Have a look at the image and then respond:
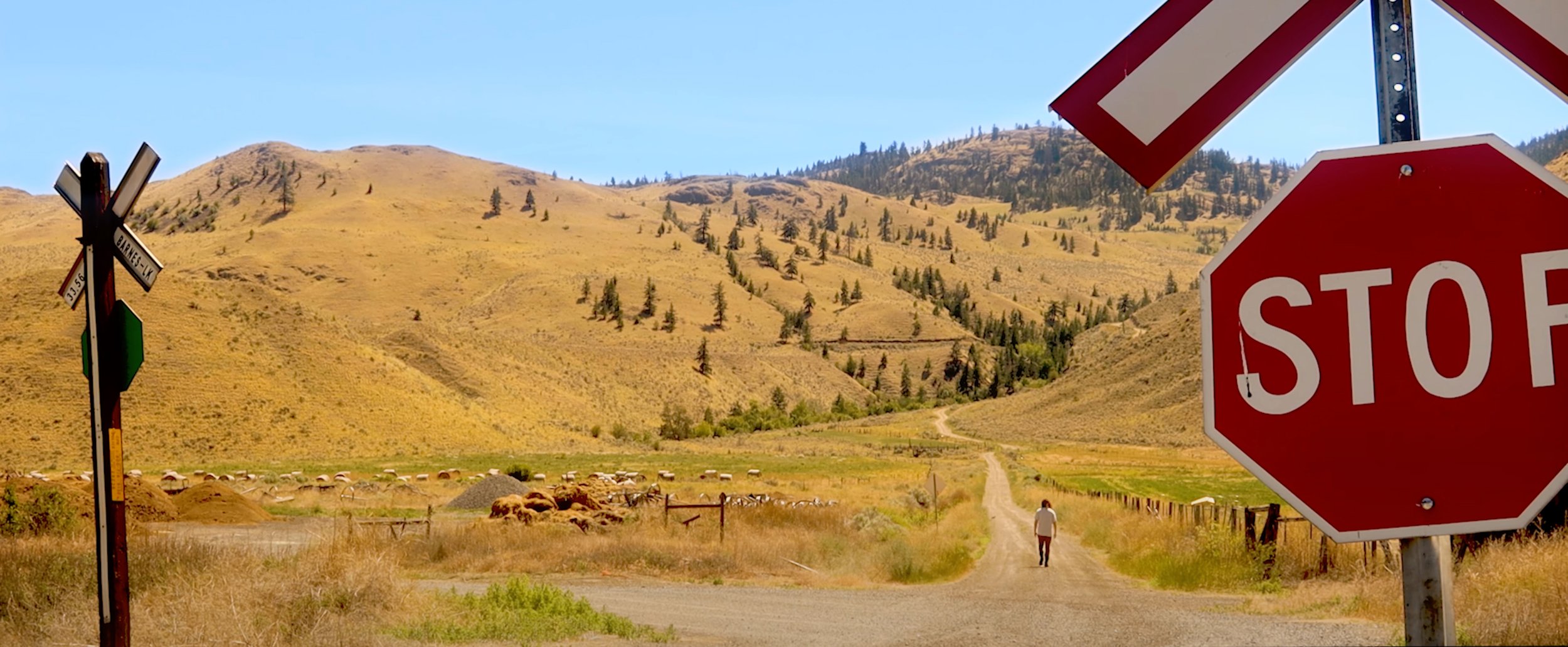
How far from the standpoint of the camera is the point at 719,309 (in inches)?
5472

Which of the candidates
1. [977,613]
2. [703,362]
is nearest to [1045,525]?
[977,613]

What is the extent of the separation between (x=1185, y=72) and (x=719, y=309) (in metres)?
137

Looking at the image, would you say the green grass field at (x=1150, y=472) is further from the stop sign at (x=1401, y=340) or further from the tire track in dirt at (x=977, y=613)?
the stop sign at (x=1401, y=340)

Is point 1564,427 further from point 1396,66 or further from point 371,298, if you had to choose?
point 371,298

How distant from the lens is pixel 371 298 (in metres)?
142

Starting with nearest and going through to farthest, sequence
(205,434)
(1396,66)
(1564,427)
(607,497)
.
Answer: (1564,427) < (1396,66) < (607,497) < (205,434)

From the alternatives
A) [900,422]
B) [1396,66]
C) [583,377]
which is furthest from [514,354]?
[1396,66]

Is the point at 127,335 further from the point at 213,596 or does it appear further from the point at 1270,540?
the point at 1270,540

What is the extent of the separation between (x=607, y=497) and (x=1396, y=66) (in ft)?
97.7

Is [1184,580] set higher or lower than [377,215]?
lower

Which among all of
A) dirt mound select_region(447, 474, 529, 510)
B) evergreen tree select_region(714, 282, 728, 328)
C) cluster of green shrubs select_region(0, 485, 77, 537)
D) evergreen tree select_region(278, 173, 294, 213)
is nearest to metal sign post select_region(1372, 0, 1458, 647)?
cluster of green shrubs select_region(0, 485, 77, 537)

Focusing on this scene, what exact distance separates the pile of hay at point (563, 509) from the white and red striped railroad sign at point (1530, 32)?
1018 inches

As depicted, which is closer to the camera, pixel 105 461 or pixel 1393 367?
pixel 1393 367

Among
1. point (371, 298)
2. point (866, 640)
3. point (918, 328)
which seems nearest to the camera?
point (866, 640)
